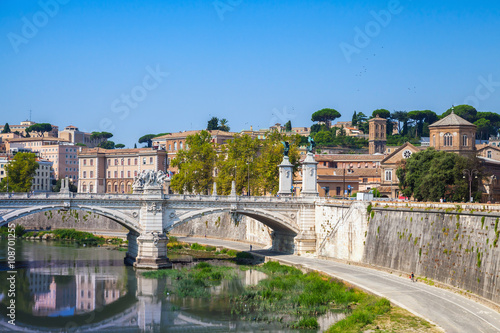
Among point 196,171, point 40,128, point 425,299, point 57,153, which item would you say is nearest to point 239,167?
point 196,171

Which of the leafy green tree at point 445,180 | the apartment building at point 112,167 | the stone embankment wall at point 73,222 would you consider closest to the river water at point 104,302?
the leafy green tree at point 445,180

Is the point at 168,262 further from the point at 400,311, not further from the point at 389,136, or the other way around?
the point at 389,136

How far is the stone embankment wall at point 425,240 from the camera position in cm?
2927

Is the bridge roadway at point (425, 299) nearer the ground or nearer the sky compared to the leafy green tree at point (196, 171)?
nearer the ground

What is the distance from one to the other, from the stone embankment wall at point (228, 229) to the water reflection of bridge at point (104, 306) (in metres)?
13.0

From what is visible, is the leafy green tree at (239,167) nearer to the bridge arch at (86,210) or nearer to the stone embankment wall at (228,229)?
the stone embankment wall at (228,229)

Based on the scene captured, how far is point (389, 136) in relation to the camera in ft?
424

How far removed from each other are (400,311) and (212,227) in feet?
128

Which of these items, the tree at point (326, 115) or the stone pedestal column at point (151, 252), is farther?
the tree at point (326, 115)

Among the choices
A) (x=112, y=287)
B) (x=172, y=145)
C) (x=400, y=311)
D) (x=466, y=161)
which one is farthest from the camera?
(x=172, y=145)

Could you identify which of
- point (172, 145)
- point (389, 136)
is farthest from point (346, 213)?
point (389, 136)

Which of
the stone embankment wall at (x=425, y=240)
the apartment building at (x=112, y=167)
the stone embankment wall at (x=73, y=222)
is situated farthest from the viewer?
the apartment building at (x=112, y=167)

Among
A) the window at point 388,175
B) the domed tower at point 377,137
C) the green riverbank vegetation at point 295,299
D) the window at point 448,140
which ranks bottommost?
the green riverbank vegetation at point 295,299

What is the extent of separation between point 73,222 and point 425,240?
52.7 m
